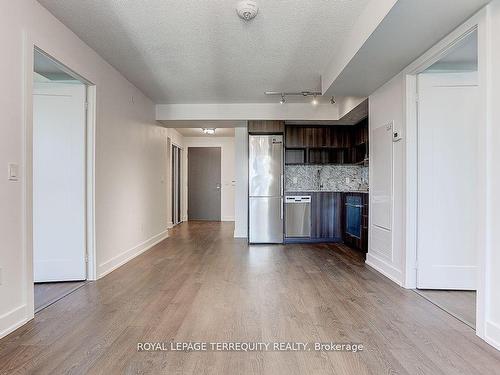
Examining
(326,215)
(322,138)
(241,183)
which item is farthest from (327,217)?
(241,183)

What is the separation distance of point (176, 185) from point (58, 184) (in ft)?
17.5

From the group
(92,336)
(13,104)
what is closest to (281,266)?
(92,336)

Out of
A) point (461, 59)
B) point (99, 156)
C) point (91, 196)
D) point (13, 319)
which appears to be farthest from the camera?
point (99, 156)

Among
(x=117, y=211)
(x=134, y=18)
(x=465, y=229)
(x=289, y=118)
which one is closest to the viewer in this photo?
(x=134, y=18)

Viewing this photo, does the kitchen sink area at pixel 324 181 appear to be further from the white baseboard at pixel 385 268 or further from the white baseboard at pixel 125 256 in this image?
the white baseboard at pixel 125 256

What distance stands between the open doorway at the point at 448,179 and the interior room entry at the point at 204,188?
6.83m

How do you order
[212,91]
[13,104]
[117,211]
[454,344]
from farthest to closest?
[212,91], [117,211], [13,104], [454,344]

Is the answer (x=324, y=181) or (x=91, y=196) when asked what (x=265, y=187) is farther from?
(x=91, y=196)

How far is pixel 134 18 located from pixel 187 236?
4431 mm

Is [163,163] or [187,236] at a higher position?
[163,163]

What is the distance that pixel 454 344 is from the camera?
207 cm

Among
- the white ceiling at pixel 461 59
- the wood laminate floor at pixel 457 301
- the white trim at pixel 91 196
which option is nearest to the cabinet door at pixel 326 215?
the wood laminate floor at pixel 457 301

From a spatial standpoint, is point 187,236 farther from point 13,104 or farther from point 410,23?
point 410,23

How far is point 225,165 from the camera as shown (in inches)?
377
